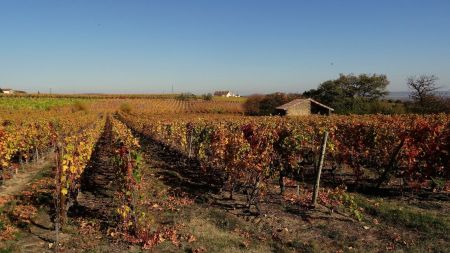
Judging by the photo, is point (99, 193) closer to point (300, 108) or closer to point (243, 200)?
point (243, 200)

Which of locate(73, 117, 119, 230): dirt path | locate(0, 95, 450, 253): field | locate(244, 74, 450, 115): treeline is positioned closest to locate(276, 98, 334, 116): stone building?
locate(244, 74, 450, 115): treeline

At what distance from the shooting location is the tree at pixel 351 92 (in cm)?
6663

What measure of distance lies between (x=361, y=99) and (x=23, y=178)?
64.5 meters

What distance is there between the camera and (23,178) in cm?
1698

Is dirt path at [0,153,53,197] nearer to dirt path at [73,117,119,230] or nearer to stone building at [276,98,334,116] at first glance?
dirt path at [73,117,119,230]

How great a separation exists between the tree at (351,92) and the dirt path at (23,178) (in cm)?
5040

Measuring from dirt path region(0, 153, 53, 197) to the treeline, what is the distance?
4707 centimetres

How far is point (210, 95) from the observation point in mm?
116688

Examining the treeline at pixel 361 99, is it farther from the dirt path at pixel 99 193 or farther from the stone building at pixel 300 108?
the dirt path at pixel 99 193

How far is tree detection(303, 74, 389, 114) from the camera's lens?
66631mm

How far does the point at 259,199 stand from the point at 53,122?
19103 millimetres

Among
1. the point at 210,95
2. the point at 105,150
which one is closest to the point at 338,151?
the point at 105,150

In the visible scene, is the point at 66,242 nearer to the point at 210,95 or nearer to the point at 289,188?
the point at 289,188

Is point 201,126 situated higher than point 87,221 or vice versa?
point 201,126
